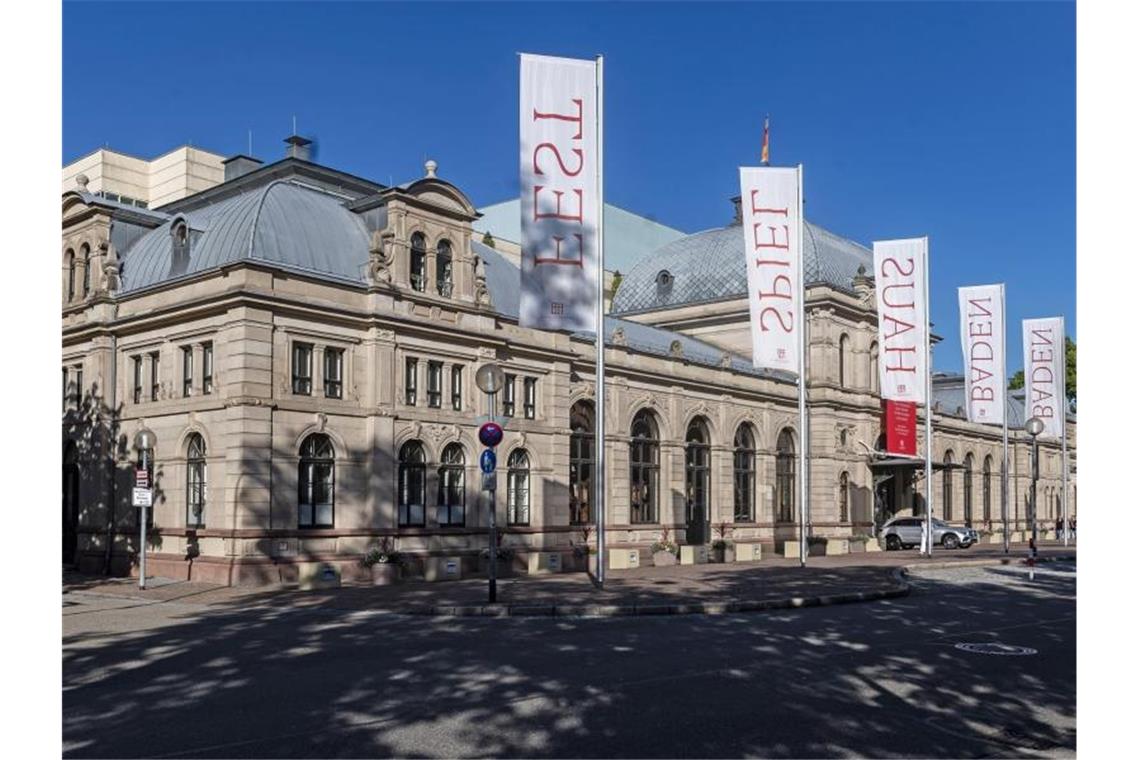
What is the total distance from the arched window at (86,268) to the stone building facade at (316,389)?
0.08 m

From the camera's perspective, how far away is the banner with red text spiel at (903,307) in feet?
133

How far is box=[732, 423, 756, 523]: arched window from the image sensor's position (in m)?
47.6

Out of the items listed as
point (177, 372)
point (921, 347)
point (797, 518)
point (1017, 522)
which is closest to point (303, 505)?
point (177, 372)

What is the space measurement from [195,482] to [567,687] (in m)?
20.1

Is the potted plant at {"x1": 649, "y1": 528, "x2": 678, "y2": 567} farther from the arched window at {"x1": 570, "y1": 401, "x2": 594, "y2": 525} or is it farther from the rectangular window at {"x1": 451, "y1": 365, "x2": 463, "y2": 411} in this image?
the rectangular window at {"x1": 451, "y1": 365, "x2": 463, "y2": 411}

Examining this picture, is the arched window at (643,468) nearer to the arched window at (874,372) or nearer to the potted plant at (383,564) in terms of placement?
the potted plant at (383,564)

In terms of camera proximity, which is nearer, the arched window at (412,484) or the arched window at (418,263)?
the arched window at (412,484)

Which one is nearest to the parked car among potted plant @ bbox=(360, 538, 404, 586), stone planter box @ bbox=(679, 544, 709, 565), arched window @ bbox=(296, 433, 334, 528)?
stone planter box @ bbox=(679, 544, 709, 565)

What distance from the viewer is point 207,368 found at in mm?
29406

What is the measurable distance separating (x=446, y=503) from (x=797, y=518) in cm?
2319

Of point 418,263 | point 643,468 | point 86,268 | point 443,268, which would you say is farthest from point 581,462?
point 86,268

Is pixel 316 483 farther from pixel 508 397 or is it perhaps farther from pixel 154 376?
pixel 508 397

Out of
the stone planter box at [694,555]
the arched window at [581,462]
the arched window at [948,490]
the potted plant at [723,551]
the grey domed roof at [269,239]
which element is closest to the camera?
the grey domed roof at [269,239]

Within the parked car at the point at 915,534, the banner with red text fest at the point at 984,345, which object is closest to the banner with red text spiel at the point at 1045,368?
the banner with red text fest at the point at 984,345
